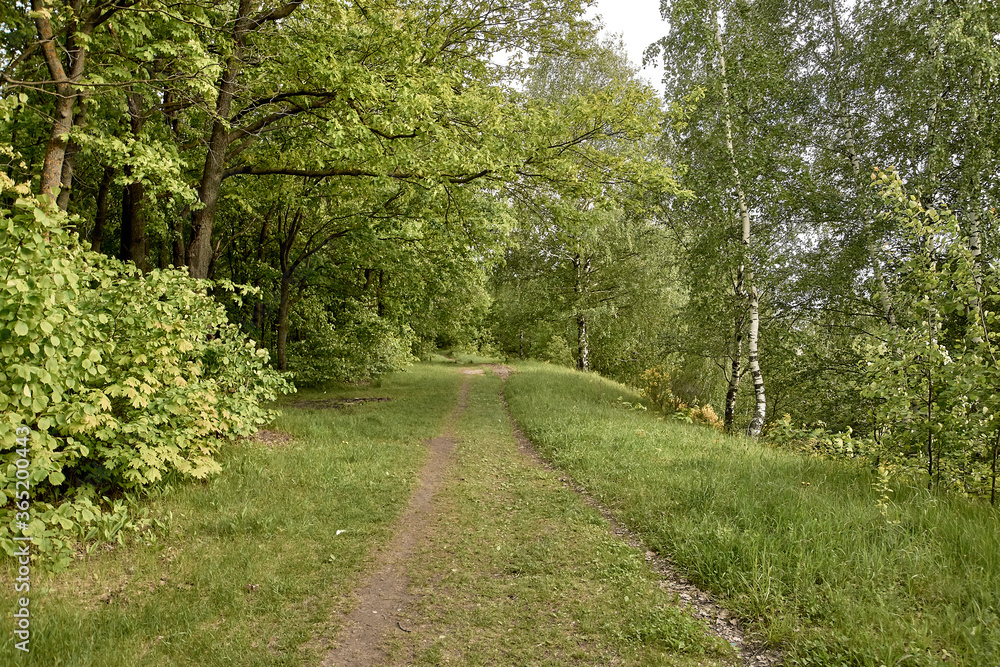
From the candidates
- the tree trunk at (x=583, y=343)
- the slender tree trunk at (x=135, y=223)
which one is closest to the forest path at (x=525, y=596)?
the slender tree trunk at (x=135, y=223)

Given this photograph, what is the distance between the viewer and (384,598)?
4.46 meters

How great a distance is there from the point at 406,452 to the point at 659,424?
5.75m

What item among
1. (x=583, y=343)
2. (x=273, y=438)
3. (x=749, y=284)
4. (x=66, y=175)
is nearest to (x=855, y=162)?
(x=749, y=284)

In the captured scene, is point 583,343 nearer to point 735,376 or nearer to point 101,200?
point 735,376

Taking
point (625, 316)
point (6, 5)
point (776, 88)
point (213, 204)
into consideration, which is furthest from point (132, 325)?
point (625, 316)

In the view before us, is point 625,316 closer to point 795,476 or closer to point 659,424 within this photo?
point 659,424

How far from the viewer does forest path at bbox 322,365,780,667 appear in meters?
3.63

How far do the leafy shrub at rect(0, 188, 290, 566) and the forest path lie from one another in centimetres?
298

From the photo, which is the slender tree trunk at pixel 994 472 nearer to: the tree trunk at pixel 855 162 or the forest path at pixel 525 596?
the forest path at pixel 525 596

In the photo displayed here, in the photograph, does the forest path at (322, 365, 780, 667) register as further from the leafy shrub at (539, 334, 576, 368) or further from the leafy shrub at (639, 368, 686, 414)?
the leafy shrub at (539, 334, 576, 368)

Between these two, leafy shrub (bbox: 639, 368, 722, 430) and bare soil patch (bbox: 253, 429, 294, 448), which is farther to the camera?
leafy shrub (bbox: 639, 368, 722, 430)

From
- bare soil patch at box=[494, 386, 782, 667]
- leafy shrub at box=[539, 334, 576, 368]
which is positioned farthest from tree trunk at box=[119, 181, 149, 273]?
leafy shrub at box=[539, 334, 576, 368]

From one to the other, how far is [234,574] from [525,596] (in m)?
2.84

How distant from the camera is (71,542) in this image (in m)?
4.69
